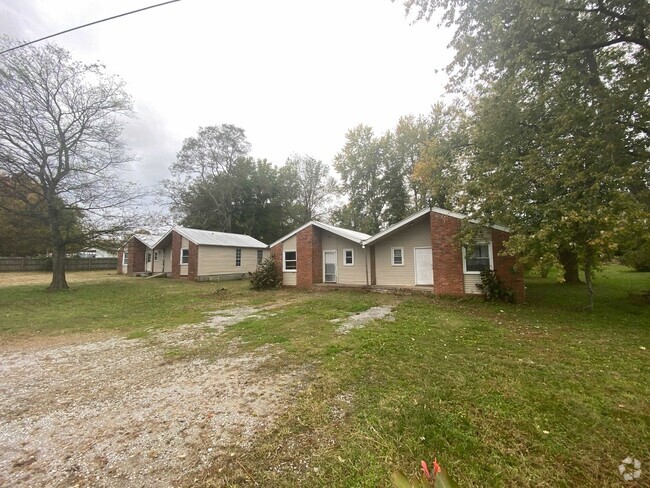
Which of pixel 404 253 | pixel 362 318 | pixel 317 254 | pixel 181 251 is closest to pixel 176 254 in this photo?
pixel 181 251

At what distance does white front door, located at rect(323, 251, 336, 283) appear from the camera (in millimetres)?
17078

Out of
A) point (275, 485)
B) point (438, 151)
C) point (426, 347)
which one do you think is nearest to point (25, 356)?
point (275, 485)

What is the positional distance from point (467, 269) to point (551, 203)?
5255mm

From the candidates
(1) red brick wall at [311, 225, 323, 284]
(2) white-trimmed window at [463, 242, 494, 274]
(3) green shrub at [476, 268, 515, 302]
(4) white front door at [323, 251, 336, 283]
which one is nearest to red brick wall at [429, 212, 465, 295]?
(2) white-trimmed window at [463, 242, 494, 274]

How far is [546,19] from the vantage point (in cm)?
770

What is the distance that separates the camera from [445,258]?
12.8 metres

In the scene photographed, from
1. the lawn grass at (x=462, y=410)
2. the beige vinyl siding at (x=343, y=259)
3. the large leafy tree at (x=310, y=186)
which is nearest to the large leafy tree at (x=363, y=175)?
the large leafy tree at (x=310, y=186)

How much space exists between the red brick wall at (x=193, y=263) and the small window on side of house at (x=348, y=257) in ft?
38.2

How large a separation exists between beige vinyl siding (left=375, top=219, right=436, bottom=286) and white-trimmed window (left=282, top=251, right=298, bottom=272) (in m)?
5.00

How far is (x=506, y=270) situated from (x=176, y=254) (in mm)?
22269

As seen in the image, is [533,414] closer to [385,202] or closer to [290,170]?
[385,202]

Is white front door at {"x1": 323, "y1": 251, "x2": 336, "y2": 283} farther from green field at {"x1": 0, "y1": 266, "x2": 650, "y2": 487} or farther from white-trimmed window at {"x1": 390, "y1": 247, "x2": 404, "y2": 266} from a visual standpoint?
green field at {"x1": 0, "y1": 266, "x2": 650, "y2": 487}

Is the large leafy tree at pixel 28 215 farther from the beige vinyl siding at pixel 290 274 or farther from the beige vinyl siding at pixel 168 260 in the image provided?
the beige vinyl siding at pixel 290 274

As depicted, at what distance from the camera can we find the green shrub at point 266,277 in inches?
664
